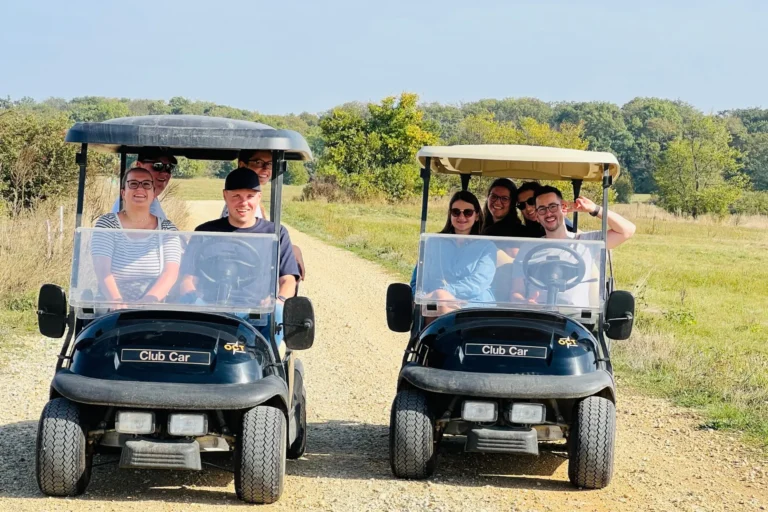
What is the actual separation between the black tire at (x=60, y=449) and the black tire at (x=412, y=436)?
1.54 metres

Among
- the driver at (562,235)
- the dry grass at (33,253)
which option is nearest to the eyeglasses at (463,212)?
the driver at (562,235)

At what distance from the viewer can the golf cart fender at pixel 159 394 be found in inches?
187

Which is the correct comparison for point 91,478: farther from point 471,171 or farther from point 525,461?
point 471,171

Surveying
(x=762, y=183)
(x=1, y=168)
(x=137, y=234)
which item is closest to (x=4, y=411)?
(x=137, y=234)

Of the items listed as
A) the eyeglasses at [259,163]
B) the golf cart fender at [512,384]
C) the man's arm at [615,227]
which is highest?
the eyeglasses at [259,163]

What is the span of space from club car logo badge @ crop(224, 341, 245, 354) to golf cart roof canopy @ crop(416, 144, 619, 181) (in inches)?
64.3

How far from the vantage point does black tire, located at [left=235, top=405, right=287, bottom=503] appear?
490cm

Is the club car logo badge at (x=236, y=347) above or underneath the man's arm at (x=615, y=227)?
underneath

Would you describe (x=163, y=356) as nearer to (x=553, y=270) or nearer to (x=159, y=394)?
(x=159, y=394)

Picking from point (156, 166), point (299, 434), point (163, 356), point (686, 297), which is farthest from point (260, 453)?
point (686, 297)

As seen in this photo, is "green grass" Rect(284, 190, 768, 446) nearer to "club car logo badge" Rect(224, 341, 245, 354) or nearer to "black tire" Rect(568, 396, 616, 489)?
"black tire" Rect(568, 396, 616, 489)

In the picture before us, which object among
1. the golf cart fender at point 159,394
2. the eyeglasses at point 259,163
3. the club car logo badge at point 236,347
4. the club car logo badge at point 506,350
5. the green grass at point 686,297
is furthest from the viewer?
the green grass at point 686,297

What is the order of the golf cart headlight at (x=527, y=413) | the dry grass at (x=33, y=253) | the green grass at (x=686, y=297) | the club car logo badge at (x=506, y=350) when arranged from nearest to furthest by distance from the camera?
1. the golf cart headlight at (x=527, y=413)
2. the club car logo badge at (x=506, y=350)
3. the green grass at (x=686, y=297)
4. the dry grass at (x=33, y=253)

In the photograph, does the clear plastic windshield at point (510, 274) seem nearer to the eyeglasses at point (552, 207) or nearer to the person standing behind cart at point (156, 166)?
the eyeglasses at point (552, 207)
